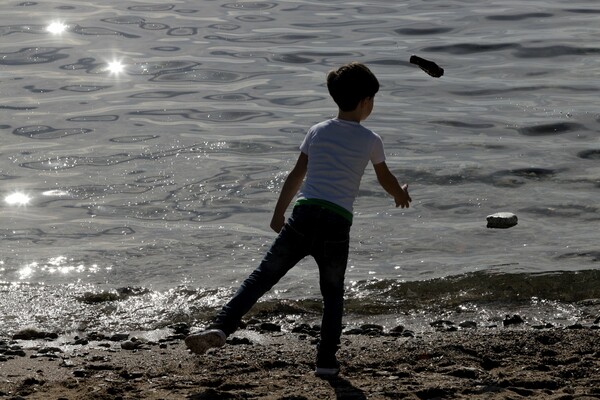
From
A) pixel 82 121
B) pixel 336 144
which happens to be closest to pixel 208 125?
pixel 82 121

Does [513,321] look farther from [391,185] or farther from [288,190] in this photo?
[288,190]

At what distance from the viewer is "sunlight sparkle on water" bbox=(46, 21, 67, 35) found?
1894 centimetres

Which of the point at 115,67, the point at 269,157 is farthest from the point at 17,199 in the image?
the point at 115,67

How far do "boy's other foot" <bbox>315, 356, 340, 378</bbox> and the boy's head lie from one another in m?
1.29

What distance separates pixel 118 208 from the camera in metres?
10.5

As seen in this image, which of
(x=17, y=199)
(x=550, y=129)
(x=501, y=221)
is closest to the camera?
(x=501, y=221)

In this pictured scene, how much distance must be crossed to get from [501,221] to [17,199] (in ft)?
13.8

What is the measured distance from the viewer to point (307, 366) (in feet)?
21.3

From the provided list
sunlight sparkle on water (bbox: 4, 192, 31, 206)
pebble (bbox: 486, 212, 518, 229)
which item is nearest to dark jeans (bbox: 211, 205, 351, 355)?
pebble (bbox: 486, 212, 518, 229)

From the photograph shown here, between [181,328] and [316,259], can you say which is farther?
[181,328]

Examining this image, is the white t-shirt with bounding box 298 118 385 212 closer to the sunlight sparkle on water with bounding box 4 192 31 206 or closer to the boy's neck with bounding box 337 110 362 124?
the boy's neck with bounding box 337 110 362 124

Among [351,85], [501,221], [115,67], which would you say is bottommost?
[501,221]

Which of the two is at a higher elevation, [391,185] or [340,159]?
[340,159]

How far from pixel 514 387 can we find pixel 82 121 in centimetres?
857
